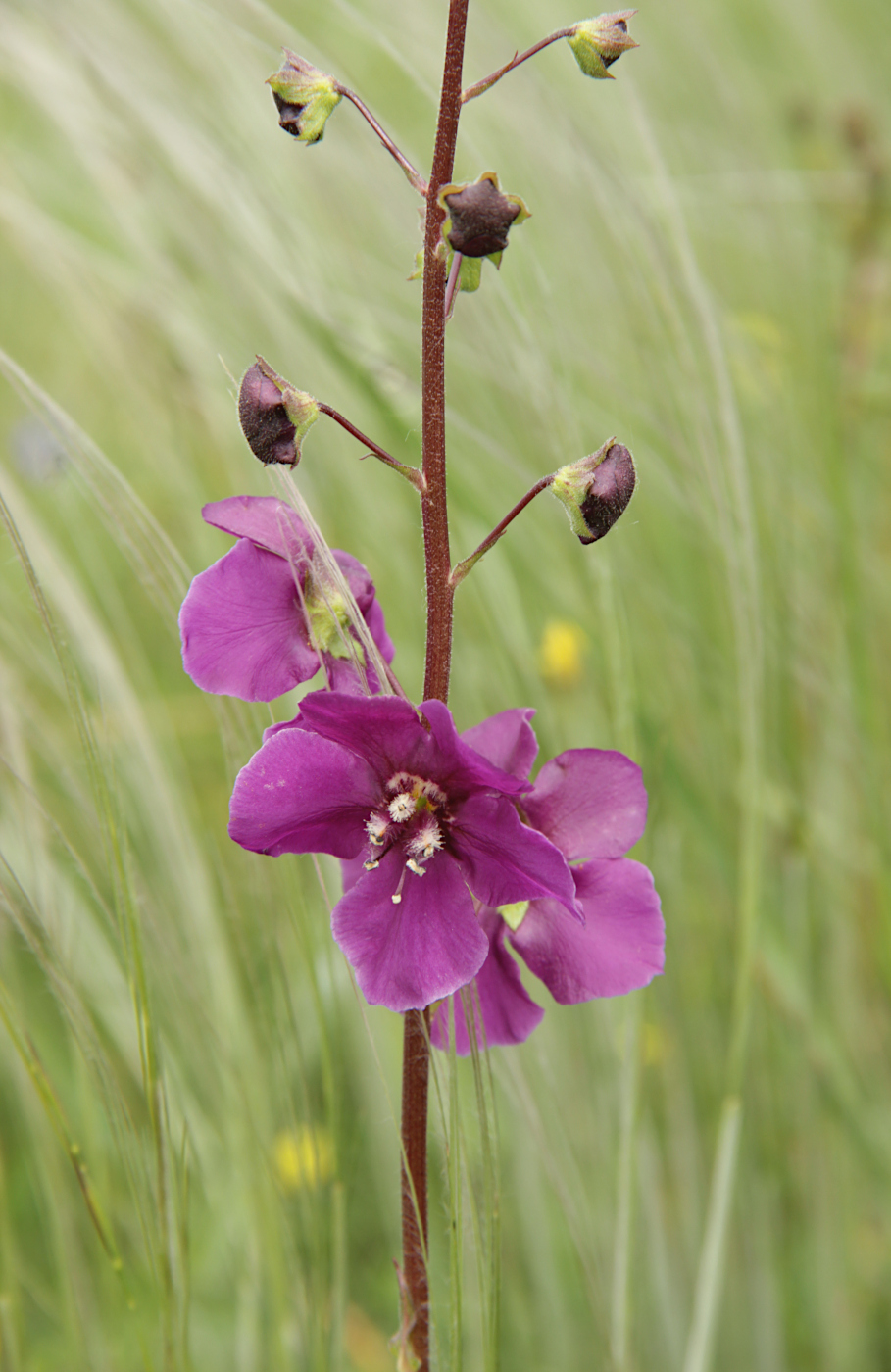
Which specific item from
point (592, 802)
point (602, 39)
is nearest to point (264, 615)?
Result: point (592, 802)

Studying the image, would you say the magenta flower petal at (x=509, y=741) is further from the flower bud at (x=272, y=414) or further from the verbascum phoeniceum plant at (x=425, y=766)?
the flower bud at (x=272, y=414)

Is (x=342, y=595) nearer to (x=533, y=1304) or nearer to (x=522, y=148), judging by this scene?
(x=533, y=1304)

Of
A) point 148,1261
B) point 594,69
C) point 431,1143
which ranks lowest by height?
point 431,1143

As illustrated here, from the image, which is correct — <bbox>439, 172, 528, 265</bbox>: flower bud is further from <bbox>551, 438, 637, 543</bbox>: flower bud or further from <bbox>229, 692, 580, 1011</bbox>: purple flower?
<bbox>229, 692, 580, 1011</bbox>: purple flower

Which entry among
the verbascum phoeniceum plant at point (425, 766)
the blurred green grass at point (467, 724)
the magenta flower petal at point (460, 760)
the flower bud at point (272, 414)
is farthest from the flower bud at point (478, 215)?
the blurred green grass at point (467, 724)

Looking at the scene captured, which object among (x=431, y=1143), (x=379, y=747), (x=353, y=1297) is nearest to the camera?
(x=379, y=747)

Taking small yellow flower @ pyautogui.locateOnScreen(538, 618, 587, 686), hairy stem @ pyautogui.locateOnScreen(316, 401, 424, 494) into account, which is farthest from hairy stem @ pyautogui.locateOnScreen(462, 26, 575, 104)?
small yellow flower @ pyautogui.locateOnScreen(538, 618, 587, 686)

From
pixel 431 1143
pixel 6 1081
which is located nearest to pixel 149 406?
pixel 6 1081
